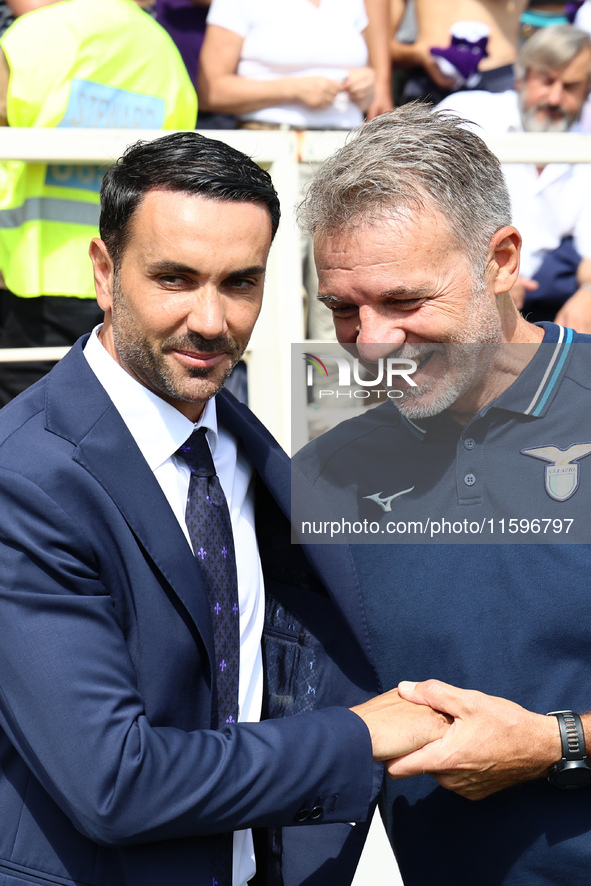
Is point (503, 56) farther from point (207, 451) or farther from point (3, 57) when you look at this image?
point (207, 451)

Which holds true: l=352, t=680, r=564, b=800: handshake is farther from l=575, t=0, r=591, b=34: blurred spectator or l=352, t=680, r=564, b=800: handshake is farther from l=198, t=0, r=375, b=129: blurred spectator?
l=575, t=0, r=591, b=34: blurred spectator

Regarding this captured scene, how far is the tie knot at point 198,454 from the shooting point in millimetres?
1674

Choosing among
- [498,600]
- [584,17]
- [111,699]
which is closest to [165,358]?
[111,699]

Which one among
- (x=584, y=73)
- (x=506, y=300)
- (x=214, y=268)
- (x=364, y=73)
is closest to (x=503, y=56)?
(x=584, y=73)

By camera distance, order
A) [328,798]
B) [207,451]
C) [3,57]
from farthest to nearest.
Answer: [3,57] → [207,451] → [328,798]

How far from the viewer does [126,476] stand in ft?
4.92

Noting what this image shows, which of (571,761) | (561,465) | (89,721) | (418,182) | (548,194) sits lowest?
(571,761)

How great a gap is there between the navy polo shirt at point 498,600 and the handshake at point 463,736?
0.08 m

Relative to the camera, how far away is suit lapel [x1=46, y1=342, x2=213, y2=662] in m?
1.48

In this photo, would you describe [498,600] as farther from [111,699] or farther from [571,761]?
[111,699]

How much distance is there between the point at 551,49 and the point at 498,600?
2874 mm

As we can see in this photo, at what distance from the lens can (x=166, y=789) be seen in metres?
1.38

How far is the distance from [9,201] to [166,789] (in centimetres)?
224

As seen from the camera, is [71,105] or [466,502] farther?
[71,105]
